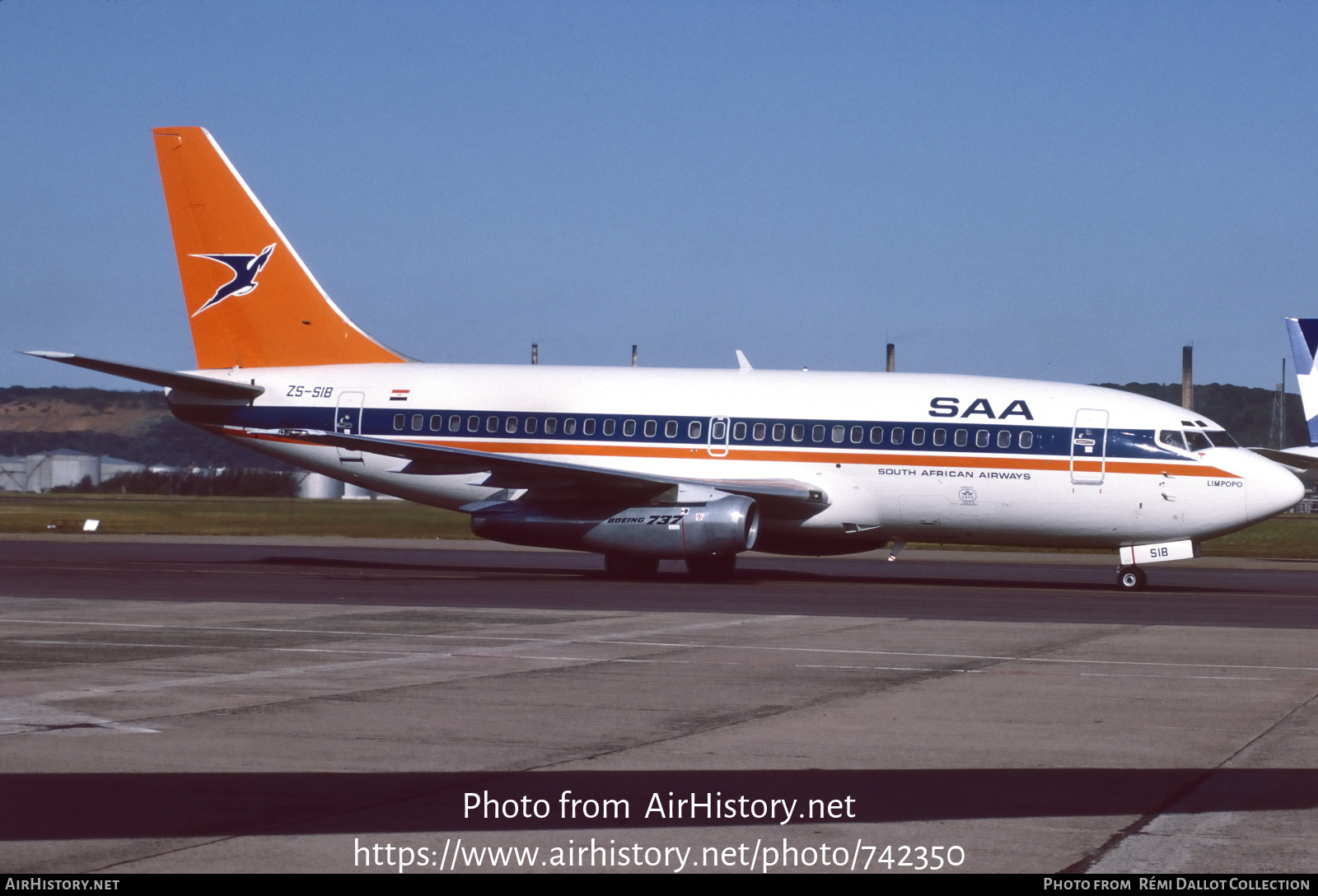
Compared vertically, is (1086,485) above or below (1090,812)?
above

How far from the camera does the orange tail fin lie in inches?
1229

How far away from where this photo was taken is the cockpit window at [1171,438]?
25.5 metres

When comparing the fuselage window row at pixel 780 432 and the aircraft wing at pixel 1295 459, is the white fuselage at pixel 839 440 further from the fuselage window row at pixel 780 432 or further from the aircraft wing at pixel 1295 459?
the aircraft wing at pixel 1295 459

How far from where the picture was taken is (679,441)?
27.8 m

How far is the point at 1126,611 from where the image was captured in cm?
2086

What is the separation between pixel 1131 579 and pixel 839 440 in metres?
5.55

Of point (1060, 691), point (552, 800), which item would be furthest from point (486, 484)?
point (552, 800)

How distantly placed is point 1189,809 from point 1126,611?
13.8 m

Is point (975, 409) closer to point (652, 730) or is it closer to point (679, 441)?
point (679, 441)

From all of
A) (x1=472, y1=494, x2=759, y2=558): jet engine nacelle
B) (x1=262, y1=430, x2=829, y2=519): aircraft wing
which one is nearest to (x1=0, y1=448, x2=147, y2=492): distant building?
(x1=262, y1=430, x2=829, y2=519): aircraft wing

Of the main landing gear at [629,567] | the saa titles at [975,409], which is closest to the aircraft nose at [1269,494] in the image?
the saa titles at [975,409]

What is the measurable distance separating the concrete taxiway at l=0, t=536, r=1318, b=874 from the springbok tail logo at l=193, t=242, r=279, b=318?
1095 cm

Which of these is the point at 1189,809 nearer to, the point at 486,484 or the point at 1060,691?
the point at 1060,691

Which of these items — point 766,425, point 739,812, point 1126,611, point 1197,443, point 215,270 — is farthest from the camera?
point 215,270
